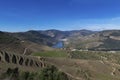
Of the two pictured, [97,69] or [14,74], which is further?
[97,69]

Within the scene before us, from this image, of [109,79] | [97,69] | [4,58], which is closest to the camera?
[109,79]

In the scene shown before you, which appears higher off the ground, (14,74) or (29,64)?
(14,74)

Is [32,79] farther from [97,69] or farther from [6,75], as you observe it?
[97,69]

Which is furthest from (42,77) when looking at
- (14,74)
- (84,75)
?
(84,75)

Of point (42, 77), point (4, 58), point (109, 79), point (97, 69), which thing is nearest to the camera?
point (42, 77)

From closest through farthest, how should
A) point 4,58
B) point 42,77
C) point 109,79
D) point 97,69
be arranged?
point 42,77, point 109,79, point 4,58, point 97,69

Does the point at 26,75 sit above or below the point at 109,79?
above

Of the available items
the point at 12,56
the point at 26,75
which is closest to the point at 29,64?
the point at 12,56

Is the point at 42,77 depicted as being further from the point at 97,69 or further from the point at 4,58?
the point at 97,69

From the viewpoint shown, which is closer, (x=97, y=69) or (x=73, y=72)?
(x=73, y=72)
